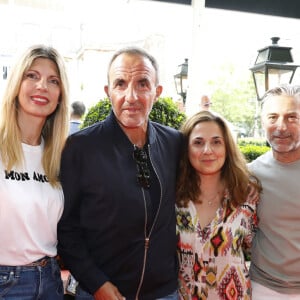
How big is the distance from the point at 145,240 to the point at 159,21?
4.11 m

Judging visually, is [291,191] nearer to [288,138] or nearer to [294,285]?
[288,138]

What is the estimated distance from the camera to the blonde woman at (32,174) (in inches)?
62.6

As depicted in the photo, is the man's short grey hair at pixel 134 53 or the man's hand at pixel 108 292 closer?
the man's hand at pixel 108 292

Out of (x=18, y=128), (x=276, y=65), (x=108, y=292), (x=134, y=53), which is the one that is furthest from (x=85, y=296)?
(x=276, y=65)

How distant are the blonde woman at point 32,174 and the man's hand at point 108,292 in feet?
0.72

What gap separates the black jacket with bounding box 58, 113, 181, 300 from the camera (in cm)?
168

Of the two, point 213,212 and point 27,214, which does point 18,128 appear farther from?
point 213,212

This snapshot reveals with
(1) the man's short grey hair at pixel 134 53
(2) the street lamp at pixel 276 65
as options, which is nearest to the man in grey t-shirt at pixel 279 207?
(1) the man's short grey hair at pixel 134 53

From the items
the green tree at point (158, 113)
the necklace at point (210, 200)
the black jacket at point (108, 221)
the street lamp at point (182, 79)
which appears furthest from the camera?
the street lamp at point (182, 79)

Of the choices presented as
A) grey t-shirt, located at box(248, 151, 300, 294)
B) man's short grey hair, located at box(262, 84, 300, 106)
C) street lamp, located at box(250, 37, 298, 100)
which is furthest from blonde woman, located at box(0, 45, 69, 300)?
street lamp, located at box(250, 37, 298, 100)

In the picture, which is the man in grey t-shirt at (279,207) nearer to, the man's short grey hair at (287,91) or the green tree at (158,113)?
the man's short grey hair at (287,91)

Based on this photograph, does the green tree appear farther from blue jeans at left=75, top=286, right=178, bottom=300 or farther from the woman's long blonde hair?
blue jeans at left=75, top=286, right=178, bottom=300

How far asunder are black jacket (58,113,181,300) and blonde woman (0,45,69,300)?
0.09 m

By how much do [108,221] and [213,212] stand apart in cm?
57
